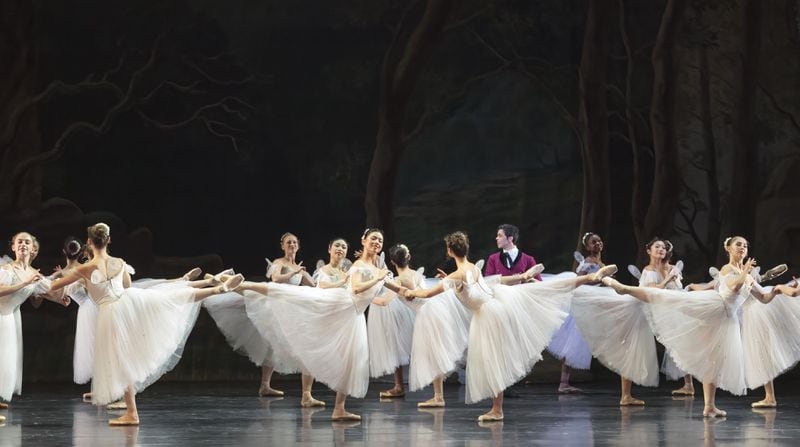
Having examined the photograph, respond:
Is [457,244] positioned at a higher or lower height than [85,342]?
higher

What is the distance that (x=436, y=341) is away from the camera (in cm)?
1045

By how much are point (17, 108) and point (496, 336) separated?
7067 millimetres

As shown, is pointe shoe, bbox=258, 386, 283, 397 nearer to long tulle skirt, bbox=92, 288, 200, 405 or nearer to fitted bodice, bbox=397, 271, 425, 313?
fitted bodice, bbox=397, 271, 425, 313

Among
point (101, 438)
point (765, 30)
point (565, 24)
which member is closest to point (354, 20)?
point (565, 24)

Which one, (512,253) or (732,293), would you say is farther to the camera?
(512,253)

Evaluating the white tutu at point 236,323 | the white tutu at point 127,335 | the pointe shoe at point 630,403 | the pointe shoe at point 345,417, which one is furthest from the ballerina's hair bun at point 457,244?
the white tutu at point 236,323

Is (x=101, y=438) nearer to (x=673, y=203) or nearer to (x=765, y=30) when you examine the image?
(x=673, y=203)

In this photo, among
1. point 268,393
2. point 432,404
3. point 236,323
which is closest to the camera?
point 432,404

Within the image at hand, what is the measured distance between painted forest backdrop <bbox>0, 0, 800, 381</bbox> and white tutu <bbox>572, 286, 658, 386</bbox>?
150 inches

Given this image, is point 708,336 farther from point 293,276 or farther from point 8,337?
point 8,337

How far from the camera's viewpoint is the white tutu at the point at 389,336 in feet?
37.2

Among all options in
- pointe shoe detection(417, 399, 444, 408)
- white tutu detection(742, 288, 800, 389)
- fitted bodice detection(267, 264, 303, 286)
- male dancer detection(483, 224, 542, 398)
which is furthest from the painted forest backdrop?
white tutu detection(742, 288, 800, 389)

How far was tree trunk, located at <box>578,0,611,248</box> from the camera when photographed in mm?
15203

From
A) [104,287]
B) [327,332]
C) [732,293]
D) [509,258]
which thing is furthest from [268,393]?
[732,293]
